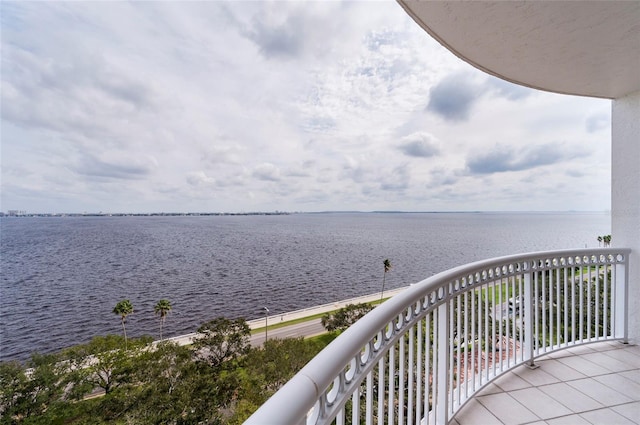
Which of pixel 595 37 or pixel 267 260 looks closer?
pixel 595 37

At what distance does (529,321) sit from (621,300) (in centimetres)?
153

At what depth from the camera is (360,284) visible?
98.6 feet

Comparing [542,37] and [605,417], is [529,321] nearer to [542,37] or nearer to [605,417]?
[605,417]

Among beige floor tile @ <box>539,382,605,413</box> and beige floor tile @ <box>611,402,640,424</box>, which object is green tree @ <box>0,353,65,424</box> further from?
beige floor tile @ <box>611,402,640,424</box>

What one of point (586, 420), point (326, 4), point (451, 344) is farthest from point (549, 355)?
point (326, 4)

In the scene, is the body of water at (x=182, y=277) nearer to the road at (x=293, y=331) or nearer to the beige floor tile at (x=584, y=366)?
the road at (x=293, y=331)

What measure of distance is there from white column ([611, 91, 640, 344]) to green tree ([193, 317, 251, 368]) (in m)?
15.8

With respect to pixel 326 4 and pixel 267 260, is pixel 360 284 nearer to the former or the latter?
pixel 267 260

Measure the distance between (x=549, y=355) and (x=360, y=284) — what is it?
2820 cm

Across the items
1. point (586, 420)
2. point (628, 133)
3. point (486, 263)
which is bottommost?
point (586, 420)

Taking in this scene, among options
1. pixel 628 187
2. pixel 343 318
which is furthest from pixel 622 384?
pixel 343 318

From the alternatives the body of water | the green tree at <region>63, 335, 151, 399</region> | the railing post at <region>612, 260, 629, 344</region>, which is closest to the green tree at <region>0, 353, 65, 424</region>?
the green tree at <region>63, 335, 151, 399</region>

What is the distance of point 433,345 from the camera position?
1.71 meters

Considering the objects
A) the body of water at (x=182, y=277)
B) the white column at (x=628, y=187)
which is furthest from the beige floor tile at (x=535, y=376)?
the body of water at (x=182, y=277)
